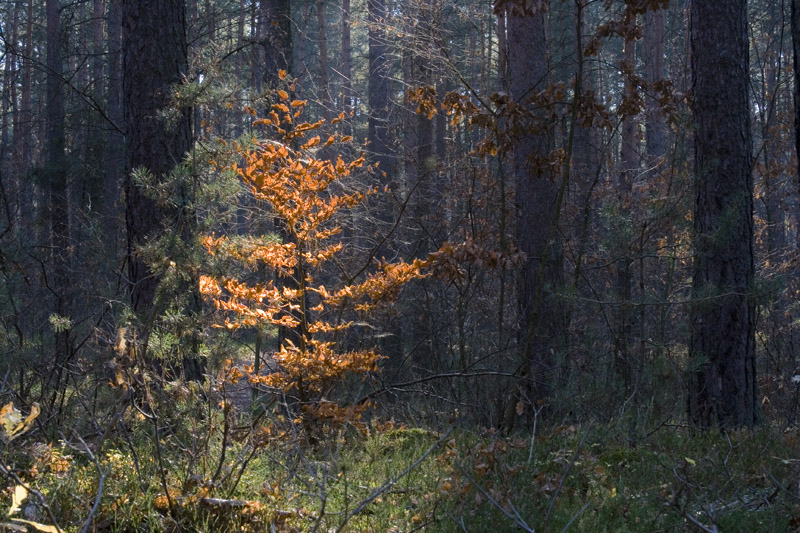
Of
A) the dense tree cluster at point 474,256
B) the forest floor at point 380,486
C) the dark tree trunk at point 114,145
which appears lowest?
the forest floor at point 380,486

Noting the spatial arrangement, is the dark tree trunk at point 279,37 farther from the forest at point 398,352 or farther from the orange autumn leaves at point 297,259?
the orange autumn leaves at point 297,259

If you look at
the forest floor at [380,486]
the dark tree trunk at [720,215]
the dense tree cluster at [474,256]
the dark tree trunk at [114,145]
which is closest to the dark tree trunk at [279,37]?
the dense tree cluster at [474,256]

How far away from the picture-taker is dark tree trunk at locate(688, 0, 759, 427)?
6.89m

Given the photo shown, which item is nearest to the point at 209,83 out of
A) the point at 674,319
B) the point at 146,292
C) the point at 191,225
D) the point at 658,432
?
the point at 191,225

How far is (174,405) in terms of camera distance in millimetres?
4117

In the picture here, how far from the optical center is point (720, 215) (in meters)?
6.82

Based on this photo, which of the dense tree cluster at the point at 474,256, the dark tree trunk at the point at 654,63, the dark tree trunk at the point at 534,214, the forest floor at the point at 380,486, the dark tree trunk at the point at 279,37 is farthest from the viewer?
the dark tree trunk at the point at 654,63

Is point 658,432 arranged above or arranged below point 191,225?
below

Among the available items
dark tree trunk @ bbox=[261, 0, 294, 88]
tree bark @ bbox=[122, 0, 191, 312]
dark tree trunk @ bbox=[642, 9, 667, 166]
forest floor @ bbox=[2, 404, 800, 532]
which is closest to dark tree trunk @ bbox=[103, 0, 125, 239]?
dark tree trunk @ bbox=[261, 0, 294, 88]

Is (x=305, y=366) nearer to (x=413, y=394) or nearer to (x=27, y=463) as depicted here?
(x=27, y=463)

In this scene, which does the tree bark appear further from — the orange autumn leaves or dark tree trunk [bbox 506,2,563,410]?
dark tree trunk [bbox 506,2,563,410]

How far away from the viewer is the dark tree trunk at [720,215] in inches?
271

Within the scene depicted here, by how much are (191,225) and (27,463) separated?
1731mm

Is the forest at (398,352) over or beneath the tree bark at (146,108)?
beneath
